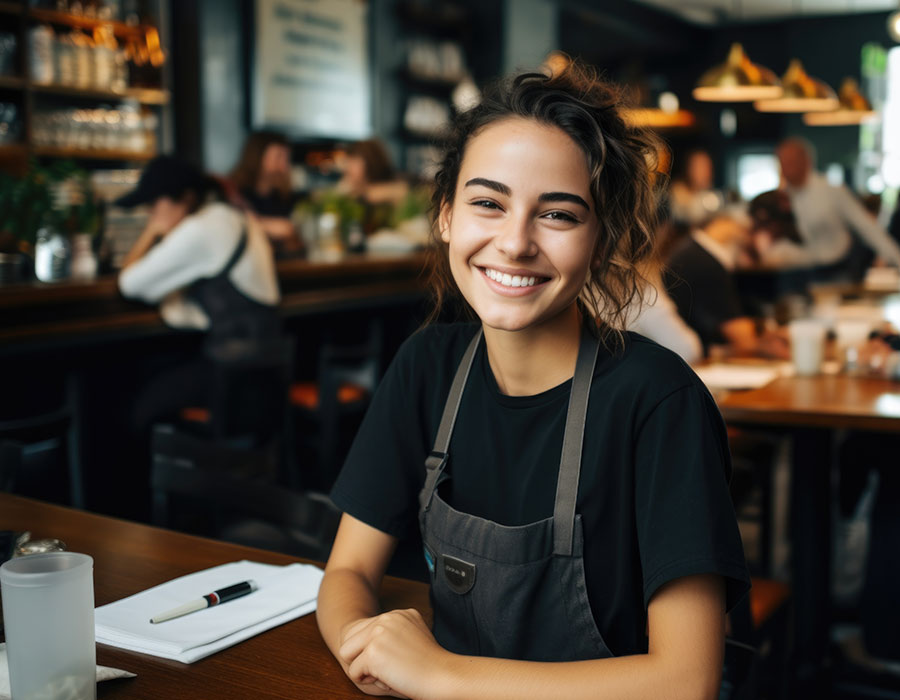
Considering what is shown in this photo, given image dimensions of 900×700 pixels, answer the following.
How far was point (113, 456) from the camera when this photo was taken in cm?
352

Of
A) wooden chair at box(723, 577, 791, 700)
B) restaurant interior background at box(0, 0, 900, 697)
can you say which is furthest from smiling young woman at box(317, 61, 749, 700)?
wooden chair at box(723, 577, 791, 700)

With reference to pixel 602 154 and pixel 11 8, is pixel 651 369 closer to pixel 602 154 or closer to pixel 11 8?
pixel 602 154

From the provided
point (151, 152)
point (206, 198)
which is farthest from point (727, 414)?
point (151, 152)

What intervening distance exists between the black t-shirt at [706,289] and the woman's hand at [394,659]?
2.65 meters

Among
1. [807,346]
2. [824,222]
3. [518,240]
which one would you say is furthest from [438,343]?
[824,222]

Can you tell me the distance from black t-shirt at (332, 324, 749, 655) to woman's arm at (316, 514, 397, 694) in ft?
0.08

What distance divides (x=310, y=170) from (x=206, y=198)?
4358 mm

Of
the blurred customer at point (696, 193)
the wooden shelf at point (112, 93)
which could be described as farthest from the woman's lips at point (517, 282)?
the blurred customer at point (696, 193)

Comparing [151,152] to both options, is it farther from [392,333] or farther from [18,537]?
[18,537]

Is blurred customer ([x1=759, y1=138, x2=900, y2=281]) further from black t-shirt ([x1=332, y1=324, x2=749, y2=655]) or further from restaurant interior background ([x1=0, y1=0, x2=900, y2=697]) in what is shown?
black t-shirt ([x1=332, y1=324, x2=749, y2=655])

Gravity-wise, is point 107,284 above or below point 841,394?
above

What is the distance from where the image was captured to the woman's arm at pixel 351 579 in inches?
44.9

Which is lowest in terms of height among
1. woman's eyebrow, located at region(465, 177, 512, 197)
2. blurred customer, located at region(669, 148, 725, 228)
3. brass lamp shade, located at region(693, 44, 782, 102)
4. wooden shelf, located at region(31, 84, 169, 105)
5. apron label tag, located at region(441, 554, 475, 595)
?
apron label tag, located at region(441, 554, 475, 595)

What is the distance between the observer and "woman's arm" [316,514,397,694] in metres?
1.14
